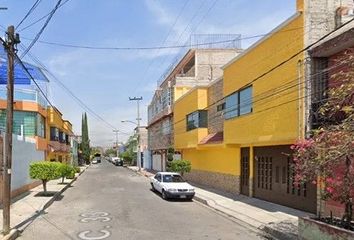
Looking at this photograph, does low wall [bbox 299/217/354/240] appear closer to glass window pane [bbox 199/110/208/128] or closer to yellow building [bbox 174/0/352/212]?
yellow building [bbox 174/0/352/212]

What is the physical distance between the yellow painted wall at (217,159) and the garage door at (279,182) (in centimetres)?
326

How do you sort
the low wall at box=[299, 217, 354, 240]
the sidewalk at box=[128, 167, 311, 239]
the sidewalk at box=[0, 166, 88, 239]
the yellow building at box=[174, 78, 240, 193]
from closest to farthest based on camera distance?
the low wall at box=[299, 217, 354, 240] < the sidewalk at box=[128, 167, 311, 239] < the sidewalk at box=[0, 166, 88, 239] < the yellow building at box=[174, 78, 240, 193]

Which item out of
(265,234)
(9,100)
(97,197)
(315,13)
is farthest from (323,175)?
(97,197)

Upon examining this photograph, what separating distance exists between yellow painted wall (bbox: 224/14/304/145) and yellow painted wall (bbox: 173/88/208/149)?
884 cm

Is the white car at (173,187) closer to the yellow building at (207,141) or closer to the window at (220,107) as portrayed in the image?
the yellow building at (207,141)

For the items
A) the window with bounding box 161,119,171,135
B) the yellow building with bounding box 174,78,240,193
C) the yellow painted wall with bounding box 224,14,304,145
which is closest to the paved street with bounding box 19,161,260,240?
the yellow painted wall with bounding box 224,14,304,145

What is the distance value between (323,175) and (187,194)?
13.4m

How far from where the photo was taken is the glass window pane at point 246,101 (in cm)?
2242

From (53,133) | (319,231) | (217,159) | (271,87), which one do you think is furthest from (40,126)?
(319,231)

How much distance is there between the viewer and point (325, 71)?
50.8ft

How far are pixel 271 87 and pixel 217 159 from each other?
1211cm

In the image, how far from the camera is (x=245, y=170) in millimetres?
25172

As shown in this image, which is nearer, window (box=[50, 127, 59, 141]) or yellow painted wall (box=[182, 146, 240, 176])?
yellow painted wall (box=[182, 146, 240, 176])

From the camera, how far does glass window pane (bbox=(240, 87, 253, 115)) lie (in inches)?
883
